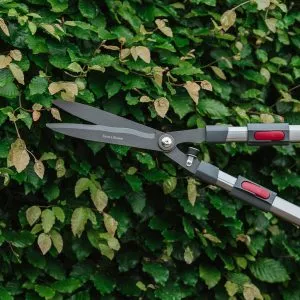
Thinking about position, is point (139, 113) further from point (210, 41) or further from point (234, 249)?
point (234, 249)

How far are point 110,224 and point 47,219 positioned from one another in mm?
232

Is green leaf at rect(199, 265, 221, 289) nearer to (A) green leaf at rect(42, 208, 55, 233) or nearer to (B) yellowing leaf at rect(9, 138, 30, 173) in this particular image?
(A) green leaf at rect(42, 208, 55, 233)

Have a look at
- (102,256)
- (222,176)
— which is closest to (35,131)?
(102,256)

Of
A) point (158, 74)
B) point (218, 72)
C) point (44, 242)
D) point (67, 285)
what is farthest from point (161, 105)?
point (67, 285)

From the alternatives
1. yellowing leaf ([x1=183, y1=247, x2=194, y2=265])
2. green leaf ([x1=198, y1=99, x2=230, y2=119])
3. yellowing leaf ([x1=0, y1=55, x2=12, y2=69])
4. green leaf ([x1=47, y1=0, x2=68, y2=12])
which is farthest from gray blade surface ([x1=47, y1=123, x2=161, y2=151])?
yellowing leaf ([x1=183, y1=247, x2=194, y2=265])

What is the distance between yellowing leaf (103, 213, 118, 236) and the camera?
8.55 ft

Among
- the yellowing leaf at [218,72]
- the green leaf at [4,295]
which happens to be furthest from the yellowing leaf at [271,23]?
the green leaf at [4,295]

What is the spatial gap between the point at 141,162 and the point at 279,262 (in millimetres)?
849

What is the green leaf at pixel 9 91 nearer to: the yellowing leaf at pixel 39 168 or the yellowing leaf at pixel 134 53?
the yellowing leaf at pixel 39 168

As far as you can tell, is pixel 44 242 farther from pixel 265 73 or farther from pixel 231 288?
pixel 265 73

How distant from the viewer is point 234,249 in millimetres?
3082

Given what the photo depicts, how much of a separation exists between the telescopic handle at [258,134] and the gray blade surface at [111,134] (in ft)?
0.61

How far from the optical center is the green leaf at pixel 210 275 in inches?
116

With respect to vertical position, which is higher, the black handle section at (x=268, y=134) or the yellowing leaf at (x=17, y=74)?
the black handle section at (x=268, y=134)
